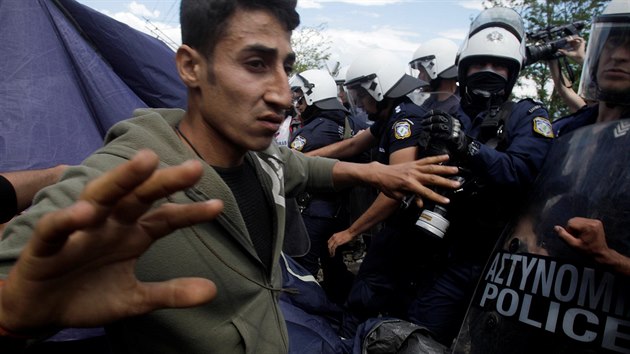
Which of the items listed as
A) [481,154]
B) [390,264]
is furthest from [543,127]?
[390,264]

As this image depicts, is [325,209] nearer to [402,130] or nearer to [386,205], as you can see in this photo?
[386,205]

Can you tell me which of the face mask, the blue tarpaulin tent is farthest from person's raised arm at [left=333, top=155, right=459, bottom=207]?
the blue tarpaulin tent

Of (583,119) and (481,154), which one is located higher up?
(583,119)

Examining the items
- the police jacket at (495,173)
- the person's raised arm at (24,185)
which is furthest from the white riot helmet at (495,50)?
the person's raised arm at (24,185)

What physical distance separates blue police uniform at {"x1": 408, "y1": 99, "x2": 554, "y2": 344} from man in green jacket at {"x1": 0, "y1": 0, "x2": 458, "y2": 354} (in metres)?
0.63

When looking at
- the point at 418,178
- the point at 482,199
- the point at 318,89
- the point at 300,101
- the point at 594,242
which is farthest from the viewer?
the point at 300,101

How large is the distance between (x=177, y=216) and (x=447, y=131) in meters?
1.68

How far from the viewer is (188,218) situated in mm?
792

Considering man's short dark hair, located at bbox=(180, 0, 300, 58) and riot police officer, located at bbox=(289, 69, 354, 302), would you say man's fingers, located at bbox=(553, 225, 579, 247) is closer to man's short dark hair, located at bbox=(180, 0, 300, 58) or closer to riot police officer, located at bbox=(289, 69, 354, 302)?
man's short dark hair, located at bbox=(180, 0, 300, 58)

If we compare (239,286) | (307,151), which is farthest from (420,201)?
(307,151)

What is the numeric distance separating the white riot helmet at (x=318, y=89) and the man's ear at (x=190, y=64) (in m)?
3.56

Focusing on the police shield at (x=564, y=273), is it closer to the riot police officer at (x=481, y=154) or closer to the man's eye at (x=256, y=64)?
the riot police officer at (x=481, y=154)

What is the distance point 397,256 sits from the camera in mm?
3217

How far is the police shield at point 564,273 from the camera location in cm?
135
